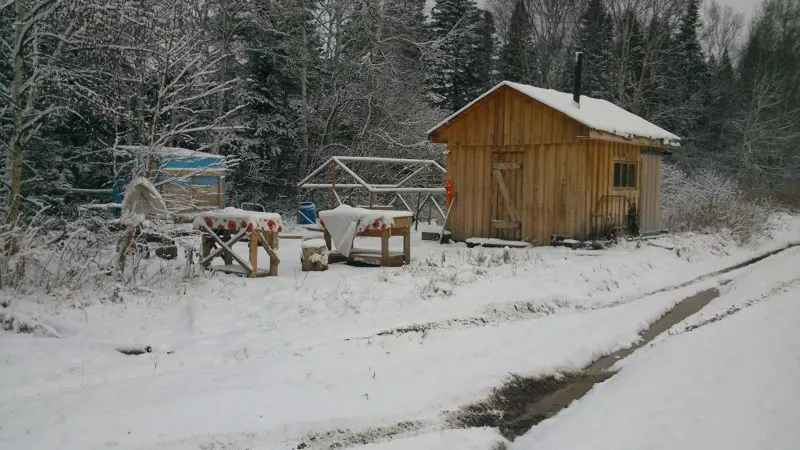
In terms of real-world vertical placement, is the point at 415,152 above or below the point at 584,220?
above

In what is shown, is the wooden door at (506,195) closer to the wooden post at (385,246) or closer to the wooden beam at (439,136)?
the wooden beam at (439,136)

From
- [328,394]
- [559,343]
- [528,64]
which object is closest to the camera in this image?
[328,394]

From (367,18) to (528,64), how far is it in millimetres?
15913

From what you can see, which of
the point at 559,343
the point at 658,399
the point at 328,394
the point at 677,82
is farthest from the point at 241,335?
the point at 677,82

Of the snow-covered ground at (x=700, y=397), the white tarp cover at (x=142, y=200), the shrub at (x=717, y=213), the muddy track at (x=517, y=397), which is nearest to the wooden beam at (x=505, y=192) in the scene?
the shrub at (x=717, y=213)

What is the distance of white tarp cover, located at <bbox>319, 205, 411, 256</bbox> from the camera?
11.5 m

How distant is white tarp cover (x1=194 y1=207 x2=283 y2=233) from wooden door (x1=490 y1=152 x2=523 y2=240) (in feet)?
25.0

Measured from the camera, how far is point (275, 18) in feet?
83.1

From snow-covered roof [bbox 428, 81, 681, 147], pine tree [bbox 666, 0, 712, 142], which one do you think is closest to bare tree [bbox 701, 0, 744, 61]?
pine tree [bbox 666, 0, 712, 142]

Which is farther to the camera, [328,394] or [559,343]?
[559,343]

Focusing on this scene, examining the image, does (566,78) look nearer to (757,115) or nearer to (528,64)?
(528,64)

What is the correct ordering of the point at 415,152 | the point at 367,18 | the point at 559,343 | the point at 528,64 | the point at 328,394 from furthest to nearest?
the point at 528,64, the point at 415,152, the point at 367,18, the point at 559,343, the point at 328,394

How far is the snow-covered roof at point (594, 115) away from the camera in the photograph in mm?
15094

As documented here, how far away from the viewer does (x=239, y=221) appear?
10062 millimetres
